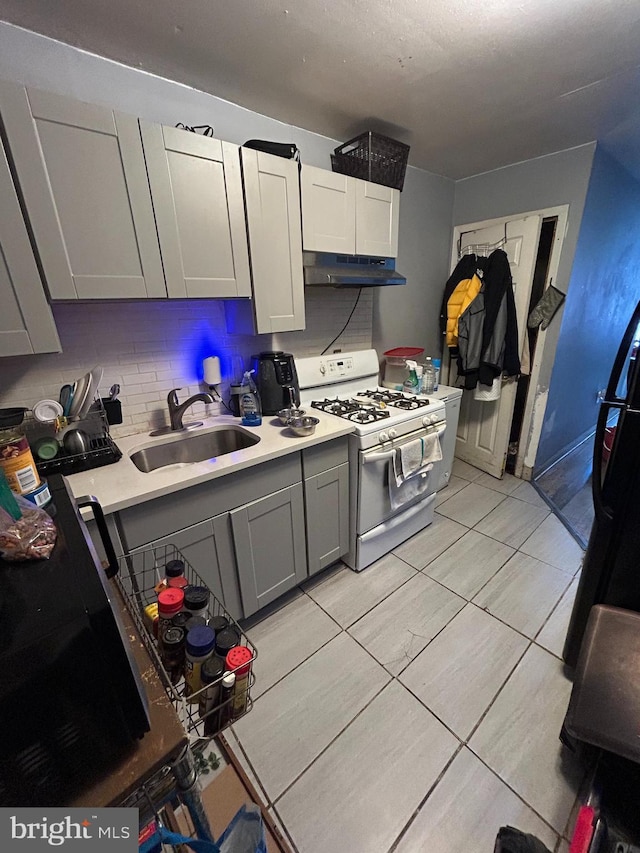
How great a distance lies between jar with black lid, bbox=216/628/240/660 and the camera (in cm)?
66

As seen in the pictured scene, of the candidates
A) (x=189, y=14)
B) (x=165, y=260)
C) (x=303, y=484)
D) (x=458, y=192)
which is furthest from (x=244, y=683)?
(x=458, y=192)

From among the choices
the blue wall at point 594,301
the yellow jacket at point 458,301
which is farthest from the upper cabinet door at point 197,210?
the blue wall at point 594,301

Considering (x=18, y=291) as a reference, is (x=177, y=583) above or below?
below

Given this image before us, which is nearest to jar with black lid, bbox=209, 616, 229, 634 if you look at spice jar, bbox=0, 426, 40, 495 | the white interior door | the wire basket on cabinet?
spice jar, bbox=0, 426, 40, 495

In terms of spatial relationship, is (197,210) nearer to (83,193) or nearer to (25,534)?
(83,193)

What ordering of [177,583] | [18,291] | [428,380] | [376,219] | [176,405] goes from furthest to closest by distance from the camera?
[428,380], [376,219], [176,405], [18,291], [177,583]

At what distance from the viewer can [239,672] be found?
0.64 m

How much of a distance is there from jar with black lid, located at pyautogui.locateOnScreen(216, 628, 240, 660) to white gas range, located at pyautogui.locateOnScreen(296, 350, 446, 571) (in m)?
1.18

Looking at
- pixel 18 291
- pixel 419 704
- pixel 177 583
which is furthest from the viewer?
pixel 419 704

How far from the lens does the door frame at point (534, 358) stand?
239cm

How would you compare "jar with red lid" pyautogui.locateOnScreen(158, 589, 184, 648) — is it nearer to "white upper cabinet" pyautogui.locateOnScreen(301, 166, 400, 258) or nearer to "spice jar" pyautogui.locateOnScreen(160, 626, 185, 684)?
"spice jar" pyautogui.locateOnScreen(160, 626, 185, 684)

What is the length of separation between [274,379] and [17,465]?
4.07ft

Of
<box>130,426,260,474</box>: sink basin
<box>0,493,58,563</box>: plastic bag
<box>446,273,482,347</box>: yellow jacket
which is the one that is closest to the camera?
<box>0,493,58,563</box>: plastic bag

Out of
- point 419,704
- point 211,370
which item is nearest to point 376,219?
point 211,370
